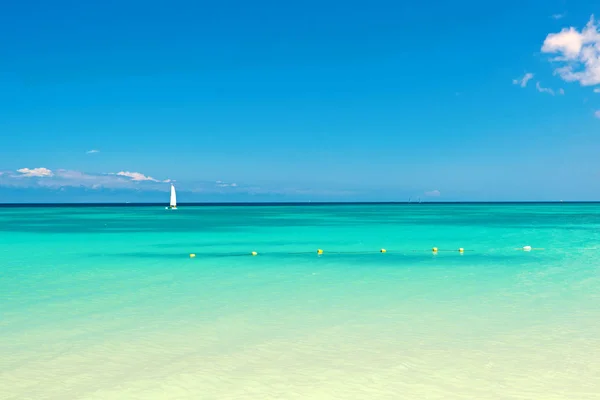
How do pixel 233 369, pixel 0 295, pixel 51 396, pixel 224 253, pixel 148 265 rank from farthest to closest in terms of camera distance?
1. pixel 224 253
2. pixel 148 265
3. pixel 0 295
4. pixel 233 369
5. pixel 51 396

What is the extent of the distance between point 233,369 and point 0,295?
32.8 ft

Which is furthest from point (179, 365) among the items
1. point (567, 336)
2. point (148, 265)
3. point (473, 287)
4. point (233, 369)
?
point (148, 265)

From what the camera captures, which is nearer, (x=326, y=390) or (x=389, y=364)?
(x=326, y=390)

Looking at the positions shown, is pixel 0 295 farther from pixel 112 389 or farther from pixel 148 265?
pixel 112 389

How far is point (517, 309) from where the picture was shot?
1330 centimetres

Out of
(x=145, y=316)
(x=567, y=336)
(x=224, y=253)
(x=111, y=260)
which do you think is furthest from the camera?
(x=224, y=253)

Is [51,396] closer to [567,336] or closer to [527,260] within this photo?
[567,336]

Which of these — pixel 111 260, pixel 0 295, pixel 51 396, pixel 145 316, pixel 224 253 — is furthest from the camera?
pixel 224 253

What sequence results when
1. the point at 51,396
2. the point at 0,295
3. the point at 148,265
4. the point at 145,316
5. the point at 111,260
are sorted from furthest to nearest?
1. the point at 111,260
2. the point at 148,265
3. the point at 0,295
4. the point at 145,316
5. the point at 51,396

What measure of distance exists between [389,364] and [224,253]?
20.0 m

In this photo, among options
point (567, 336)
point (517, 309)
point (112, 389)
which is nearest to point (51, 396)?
point (112, 389)

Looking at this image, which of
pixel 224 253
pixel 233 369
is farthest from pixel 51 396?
pixel 224 253

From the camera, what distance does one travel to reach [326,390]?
7.89m

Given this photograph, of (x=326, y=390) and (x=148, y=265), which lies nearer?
(x=326, y=390)
